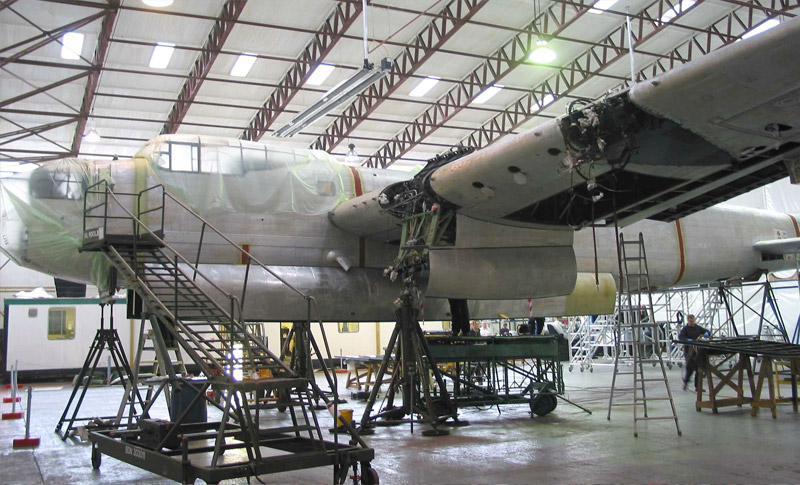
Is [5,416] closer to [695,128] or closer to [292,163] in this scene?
[292,163]

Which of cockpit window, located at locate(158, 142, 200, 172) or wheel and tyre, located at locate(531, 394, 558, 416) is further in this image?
wheel and tyre, located at locate(531, 394, 558, 416)

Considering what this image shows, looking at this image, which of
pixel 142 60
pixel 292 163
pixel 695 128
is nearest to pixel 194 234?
pixel 292 163

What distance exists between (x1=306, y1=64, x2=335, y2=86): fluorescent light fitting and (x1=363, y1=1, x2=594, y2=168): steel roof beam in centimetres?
556

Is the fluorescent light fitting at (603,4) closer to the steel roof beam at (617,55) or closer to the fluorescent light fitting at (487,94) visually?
the steel roof beam at (617,55)

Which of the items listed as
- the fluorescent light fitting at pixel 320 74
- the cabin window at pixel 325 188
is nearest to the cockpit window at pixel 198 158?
the cabin window at pixel 325 188

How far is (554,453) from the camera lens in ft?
29.7

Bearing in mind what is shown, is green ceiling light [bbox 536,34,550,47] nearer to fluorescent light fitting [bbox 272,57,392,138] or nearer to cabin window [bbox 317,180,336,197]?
fluorescent light fitting [bbox 272,57,392,138]

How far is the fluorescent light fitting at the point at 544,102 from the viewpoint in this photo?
29289 millimetres

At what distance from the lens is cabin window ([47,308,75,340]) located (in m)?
26.0

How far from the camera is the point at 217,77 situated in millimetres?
25984

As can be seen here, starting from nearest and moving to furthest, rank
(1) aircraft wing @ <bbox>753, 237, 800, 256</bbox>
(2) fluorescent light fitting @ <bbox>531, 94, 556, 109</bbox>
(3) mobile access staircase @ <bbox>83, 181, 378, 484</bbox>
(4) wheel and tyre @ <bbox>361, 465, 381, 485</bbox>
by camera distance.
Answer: (3) mobile access staircase @ <bbox>83, 181, 378, 484</bbox>, (4) wheel and tyre @ <bbox>361, 465, 381, 485</bbox>, (1) aircraft wing @ <bbox>753, 237, 800, 256</bbox>, (2) fluorescent light fitting @ <bbox>531, 94, 556, 109</bbox>

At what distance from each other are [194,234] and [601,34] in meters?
18.7

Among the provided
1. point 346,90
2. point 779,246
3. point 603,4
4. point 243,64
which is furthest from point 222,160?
point 603,4

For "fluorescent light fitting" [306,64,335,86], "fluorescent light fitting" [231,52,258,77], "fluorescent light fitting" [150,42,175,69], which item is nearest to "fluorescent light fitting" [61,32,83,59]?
"fluorescent light fitting" [150,42,175,69]
